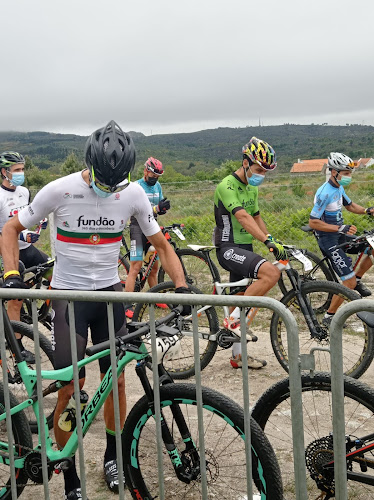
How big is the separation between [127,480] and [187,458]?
41cm

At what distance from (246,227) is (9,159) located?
3.24m

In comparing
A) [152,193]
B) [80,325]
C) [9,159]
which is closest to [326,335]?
[80,325]

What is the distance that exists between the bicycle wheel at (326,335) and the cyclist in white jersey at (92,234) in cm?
190

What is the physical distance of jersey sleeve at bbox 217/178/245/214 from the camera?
220 inches

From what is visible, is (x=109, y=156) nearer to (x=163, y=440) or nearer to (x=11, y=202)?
(x=163, y=440)

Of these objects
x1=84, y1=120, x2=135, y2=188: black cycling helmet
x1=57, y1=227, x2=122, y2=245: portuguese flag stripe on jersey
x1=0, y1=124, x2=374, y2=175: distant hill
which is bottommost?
x1=57, y1=227, x2=122, y2=245: portuguese flag stripe on jersey

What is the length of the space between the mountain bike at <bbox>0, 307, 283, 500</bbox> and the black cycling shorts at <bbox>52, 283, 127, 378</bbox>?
0.21m

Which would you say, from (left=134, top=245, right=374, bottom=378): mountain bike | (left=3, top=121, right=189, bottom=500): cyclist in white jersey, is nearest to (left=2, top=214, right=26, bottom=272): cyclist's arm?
(left=3, top=121, right=189, bottom=500): cyclist in white jersey

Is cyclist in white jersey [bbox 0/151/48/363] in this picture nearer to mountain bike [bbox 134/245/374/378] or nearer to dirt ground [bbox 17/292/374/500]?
mountain bike [bbox 134/245/374/378]

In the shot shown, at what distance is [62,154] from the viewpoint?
433 feet

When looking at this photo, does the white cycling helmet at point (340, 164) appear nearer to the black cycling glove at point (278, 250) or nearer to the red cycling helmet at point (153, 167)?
the black cycling glove at point (278, 250)

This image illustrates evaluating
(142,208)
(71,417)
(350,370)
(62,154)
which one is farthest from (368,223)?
(62,154)

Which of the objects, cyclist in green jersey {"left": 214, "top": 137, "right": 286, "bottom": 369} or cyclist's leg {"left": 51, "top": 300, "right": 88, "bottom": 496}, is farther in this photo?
cyclist in green jersey {"left": 214, "top": 137, "right": 286, "bottom": 369}

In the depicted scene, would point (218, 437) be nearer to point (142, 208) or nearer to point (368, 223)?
point (142, 208)
